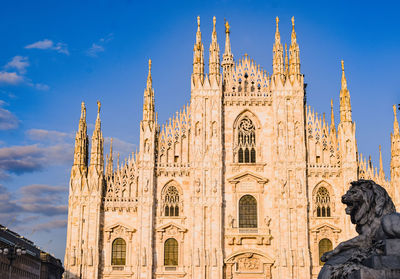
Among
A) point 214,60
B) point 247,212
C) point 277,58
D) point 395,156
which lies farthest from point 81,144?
point 395,156

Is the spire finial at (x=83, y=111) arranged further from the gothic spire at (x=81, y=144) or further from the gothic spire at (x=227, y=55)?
the gothic spire at (x=227, y=55)

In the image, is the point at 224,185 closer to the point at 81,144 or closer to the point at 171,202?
the point at 171,202

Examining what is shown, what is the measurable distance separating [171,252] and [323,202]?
37.0 feet

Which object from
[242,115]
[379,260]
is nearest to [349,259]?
[379,260]

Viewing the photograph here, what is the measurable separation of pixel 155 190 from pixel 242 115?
27.8ft

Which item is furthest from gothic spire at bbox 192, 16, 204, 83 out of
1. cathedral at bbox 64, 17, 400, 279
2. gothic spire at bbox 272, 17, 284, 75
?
gothic spire at bbox 272, 17, 284, 75

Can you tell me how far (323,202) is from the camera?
136 feet

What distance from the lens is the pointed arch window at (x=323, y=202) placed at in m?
41.1

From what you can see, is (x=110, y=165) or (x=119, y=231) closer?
(x=119, y=231)

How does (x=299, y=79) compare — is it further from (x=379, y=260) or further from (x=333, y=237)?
(x=379, y=260)

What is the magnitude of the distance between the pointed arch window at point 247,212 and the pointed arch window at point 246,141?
2838 millimetres

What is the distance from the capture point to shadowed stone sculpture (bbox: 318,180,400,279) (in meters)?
7.77

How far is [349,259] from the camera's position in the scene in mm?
8273

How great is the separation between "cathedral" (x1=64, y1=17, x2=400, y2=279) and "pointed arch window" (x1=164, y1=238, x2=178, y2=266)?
0.23 feet
